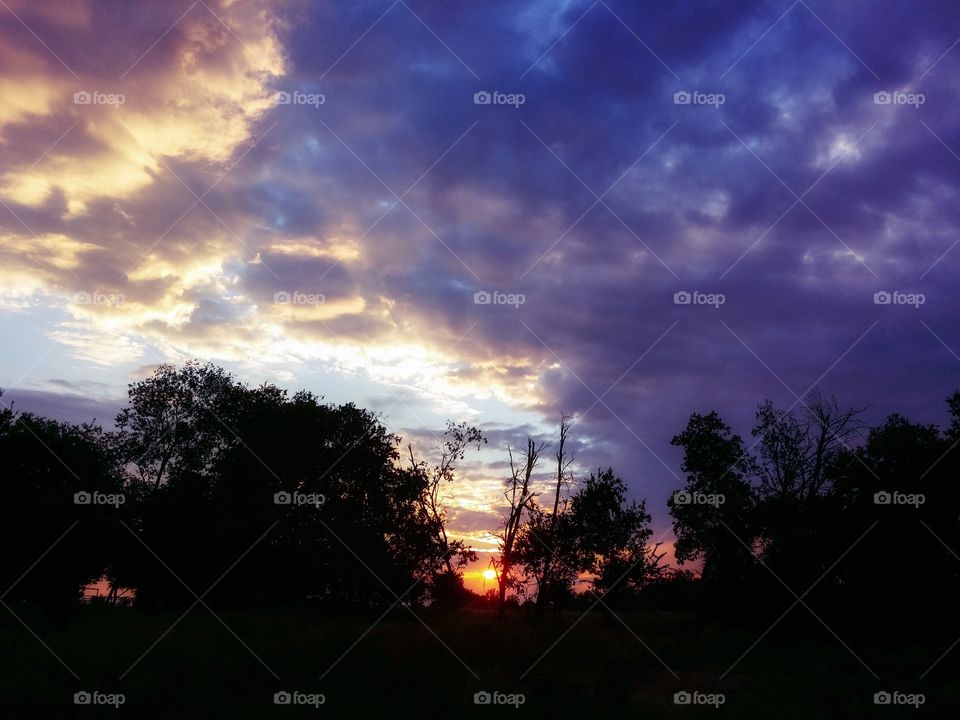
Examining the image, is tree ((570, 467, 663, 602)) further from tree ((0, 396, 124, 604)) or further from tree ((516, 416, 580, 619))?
tree ((0, 396, 124, 604))

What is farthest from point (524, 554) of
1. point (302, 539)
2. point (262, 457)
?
point (262, 457)

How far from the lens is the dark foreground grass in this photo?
62.0ft

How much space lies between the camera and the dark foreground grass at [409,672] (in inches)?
744

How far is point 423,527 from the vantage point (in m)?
43.0

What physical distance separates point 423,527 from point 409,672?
20.2 m

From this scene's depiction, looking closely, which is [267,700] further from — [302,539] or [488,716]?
[302,539]

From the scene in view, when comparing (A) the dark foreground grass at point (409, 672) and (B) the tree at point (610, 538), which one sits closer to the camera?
(A) the dark foreground grass at point (409, 672)

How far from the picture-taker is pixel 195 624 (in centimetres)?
2784

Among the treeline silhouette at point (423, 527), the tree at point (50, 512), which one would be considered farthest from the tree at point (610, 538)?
the tree at point (50, 512)

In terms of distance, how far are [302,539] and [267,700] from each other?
24554mm

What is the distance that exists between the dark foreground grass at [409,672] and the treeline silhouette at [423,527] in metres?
8.13

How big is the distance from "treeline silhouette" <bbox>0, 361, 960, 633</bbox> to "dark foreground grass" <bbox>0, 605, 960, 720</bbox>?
813 centimetres

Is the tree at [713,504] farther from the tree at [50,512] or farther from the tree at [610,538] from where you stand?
the tree at [50,512]

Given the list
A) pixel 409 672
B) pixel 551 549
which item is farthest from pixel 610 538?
pixel 409 672
